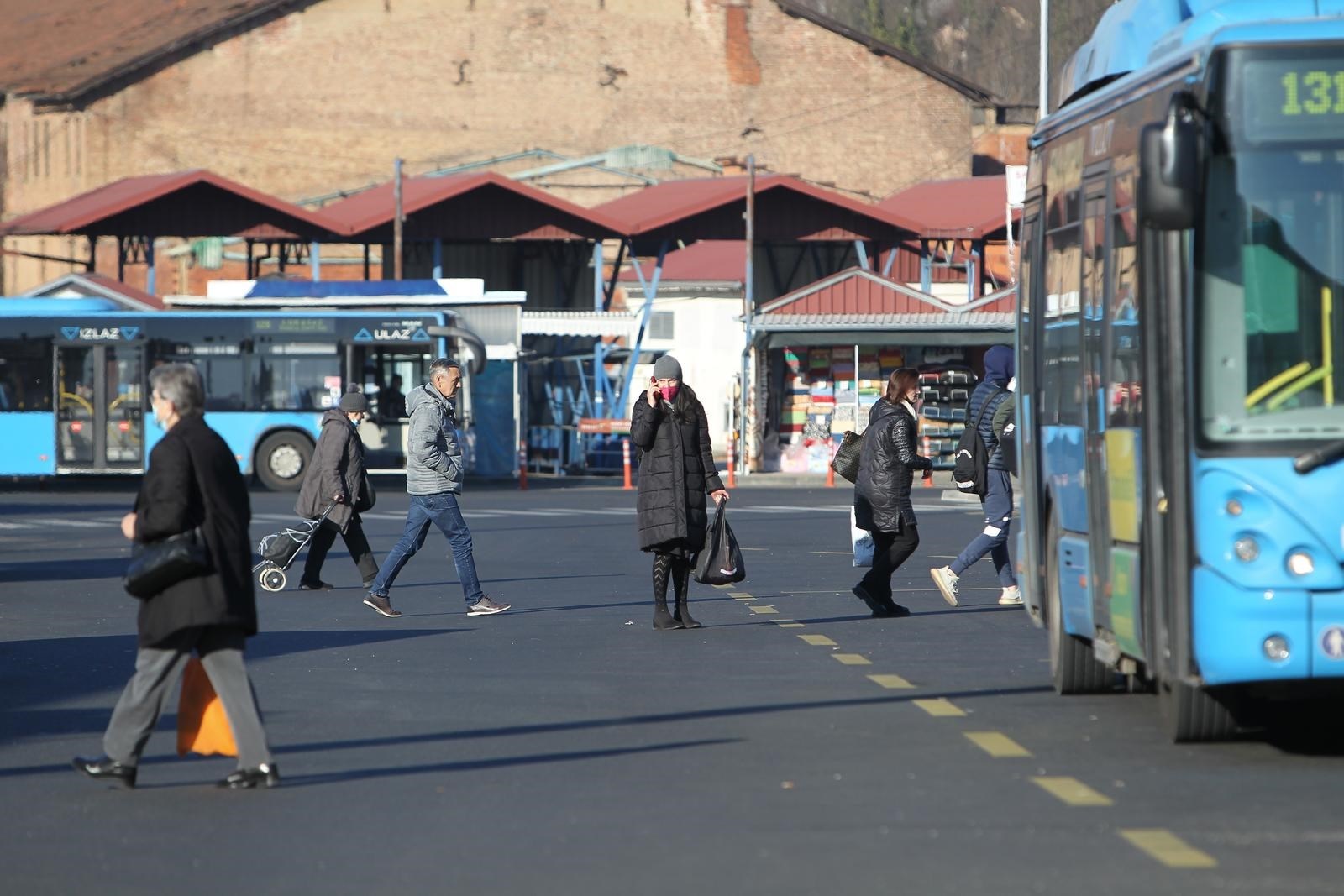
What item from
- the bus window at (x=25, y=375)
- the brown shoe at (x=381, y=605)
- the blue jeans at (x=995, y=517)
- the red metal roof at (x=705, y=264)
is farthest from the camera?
the red metal roof at (x=705, y=264)

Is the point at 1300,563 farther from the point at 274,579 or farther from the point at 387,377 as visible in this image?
the point at 387,377

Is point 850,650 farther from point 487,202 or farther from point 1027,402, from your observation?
point 487,202

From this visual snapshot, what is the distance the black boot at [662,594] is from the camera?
1465 cm

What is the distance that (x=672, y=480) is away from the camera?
14.6 metres

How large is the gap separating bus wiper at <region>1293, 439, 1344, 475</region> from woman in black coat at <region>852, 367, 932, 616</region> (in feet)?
23.7

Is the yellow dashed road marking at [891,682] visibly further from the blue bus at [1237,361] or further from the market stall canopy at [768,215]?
the market stall canopy at [768,215]

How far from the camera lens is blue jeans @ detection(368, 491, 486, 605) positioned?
1603 centimetres

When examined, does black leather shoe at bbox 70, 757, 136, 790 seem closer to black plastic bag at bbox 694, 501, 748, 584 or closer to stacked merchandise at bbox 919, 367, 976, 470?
black plastic bag at bbox 694, 501, 748, 584

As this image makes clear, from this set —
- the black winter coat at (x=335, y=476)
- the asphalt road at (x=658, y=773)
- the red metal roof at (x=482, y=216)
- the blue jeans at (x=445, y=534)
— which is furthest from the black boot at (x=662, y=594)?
the red metal roof at (x=482, y=216)

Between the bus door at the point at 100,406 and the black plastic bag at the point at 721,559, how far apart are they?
24.5m

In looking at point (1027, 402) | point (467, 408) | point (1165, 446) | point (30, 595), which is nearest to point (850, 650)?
point (1027, 402)

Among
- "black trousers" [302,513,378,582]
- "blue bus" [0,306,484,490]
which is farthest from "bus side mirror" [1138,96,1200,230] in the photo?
"blue bus" [0,306,484,490]

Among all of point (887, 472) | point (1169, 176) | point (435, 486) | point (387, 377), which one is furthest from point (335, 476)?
point (387, 377)

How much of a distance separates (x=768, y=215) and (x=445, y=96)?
1510 centimetres
